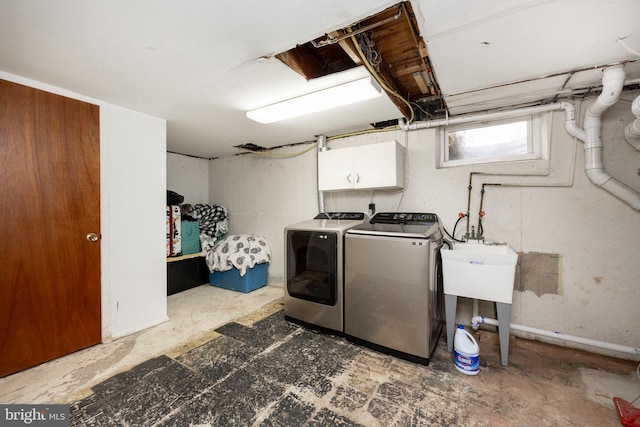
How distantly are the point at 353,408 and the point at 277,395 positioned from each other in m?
0.49

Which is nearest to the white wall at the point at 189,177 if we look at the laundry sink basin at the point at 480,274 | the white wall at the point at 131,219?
the white wall at the point at 131,219

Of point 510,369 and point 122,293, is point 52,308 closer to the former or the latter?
point 122,293

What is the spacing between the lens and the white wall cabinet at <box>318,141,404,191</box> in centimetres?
251

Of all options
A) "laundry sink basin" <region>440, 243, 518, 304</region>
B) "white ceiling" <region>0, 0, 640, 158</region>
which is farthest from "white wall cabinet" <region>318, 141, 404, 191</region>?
"laundry sink basin" <region>440, 243, 518, 304</region>

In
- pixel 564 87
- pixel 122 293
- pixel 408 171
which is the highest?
pixel 564 87

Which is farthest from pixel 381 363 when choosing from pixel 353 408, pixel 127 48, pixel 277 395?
pixel 127 48

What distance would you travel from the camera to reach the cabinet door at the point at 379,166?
98.3 inches

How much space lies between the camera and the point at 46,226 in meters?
1.90

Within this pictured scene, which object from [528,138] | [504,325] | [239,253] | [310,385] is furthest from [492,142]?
[239,253]

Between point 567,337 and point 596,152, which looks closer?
point 596,152

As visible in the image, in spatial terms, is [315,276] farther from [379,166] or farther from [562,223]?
[562,223]

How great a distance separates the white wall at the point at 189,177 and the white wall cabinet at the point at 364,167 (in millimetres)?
2721

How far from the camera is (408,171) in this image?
276 centimetres

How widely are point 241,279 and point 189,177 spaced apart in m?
2.16
